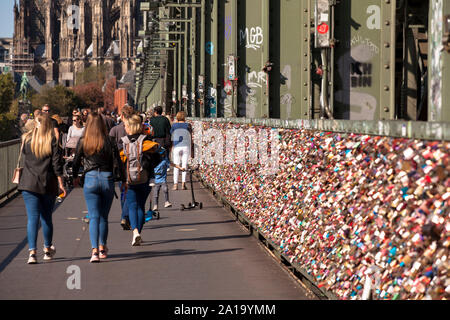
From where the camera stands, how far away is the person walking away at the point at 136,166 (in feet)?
37.1

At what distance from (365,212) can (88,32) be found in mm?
186859

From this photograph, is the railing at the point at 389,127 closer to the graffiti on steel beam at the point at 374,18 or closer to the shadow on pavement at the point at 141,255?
the graffiti on steel beam at the point at 374,18

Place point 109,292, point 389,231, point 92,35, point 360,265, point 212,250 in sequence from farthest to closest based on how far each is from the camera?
point 92,35 → point 212,250 → point 109,292 → point 360,265 → point 389,231

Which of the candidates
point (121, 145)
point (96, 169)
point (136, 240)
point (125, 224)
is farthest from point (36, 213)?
point (125, 224)

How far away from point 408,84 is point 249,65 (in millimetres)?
9006

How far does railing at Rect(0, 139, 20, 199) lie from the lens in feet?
59.6

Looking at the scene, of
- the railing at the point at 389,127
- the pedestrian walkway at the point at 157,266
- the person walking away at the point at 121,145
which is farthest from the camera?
the person walking away at the point at 121,145

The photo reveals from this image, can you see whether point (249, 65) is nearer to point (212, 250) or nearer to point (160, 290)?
point (212, 250)

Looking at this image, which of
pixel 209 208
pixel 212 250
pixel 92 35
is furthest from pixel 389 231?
pixel 92 35

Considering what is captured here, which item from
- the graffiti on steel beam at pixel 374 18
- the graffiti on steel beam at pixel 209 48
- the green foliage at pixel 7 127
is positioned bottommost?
the green foliage at pixel 7 127

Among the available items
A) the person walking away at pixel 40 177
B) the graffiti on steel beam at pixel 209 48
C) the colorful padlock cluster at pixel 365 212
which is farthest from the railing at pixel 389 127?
the graffiti on steel beam at pixel 209 48

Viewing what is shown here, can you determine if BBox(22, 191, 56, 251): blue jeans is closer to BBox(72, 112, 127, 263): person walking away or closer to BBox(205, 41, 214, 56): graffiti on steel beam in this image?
BBox(72, 112, 127, 263): person walking away

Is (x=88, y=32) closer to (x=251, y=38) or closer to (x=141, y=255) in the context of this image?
(x=251, y=38)
